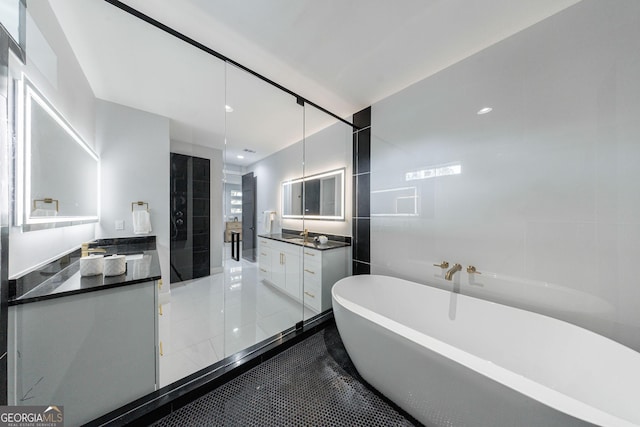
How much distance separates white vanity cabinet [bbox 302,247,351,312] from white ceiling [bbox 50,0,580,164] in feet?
5.90

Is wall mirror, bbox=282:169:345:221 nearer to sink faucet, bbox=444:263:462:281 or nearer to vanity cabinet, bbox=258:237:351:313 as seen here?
vanity cabinet, bbox=258:237:351:313

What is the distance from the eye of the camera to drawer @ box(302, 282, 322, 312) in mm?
2422

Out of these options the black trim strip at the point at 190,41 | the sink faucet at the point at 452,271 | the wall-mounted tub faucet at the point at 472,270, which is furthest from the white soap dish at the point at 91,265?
the wall-mounted tub faucet at the point at 472,270

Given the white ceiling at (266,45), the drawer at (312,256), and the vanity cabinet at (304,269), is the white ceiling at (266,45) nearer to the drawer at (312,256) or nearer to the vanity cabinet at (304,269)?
the vanity cabinet at (304,269)

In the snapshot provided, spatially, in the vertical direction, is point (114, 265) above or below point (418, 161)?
below

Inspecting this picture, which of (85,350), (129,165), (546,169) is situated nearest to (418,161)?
(546,169)

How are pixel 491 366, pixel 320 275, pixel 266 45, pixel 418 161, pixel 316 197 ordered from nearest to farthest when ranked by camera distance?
pixel 491 366, pixel 266 45, pixel 418 161, pixel 320 275, pixel 316 197

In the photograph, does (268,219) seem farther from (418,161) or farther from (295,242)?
(418,161)

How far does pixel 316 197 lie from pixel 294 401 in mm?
2246

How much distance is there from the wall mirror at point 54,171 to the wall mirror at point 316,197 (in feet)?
5.97

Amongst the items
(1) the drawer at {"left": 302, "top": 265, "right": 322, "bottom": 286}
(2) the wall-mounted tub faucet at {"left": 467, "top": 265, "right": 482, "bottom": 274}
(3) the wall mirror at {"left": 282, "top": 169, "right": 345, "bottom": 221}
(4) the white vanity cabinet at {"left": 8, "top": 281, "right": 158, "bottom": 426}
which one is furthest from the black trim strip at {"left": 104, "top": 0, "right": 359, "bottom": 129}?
(2) the wall-mounted tub faucet at {"left": 467, "top": 265, "right": 482, "bottom": 274}

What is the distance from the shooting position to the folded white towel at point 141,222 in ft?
4.87

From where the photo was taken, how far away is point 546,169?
1.43 m

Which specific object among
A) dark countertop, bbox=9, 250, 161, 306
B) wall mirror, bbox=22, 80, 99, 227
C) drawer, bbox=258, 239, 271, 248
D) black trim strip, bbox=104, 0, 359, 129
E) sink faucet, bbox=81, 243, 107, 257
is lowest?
drawer, bbox=258, 239, 271, 248
